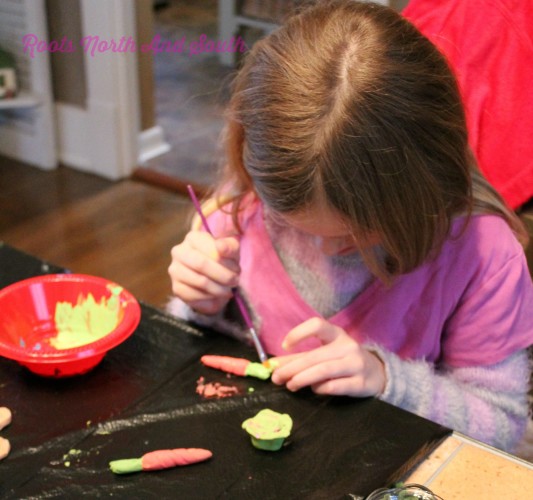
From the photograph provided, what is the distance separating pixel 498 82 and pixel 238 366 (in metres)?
0.57

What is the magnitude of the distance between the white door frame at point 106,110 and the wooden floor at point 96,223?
3.1 inches

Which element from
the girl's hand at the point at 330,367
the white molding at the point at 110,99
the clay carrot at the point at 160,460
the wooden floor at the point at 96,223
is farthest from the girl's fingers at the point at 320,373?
the white molding at the point at 110,99

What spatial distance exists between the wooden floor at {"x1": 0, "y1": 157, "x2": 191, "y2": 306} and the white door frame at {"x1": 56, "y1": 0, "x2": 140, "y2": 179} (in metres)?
0.08

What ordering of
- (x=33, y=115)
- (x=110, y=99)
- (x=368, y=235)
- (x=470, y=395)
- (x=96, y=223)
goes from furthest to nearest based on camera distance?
1. (x=33, y=115)
2. (x=110, y=99)
3. (x=96, y=223)
4. (x=470, y=395)
5. (x=368, y=235)

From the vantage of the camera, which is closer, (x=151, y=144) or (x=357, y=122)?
(x=357, y=122)

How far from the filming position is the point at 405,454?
771 millimetres

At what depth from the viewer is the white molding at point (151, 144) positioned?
3125mm

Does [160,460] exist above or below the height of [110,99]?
above

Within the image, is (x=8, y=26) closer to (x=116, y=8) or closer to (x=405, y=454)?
(x=116, y=8)

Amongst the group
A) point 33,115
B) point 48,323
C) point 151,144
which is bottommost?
point 151,144

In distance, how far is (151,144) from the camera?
3.18 meters

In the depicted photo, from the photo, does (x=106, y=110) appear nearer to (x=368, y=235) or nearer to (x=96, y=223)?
(x=96, y=223)

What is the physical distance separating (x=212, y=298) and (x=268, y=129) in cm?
29

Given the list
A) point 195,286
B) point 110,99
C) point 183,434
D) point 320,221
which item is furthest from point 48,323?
point 110,99
